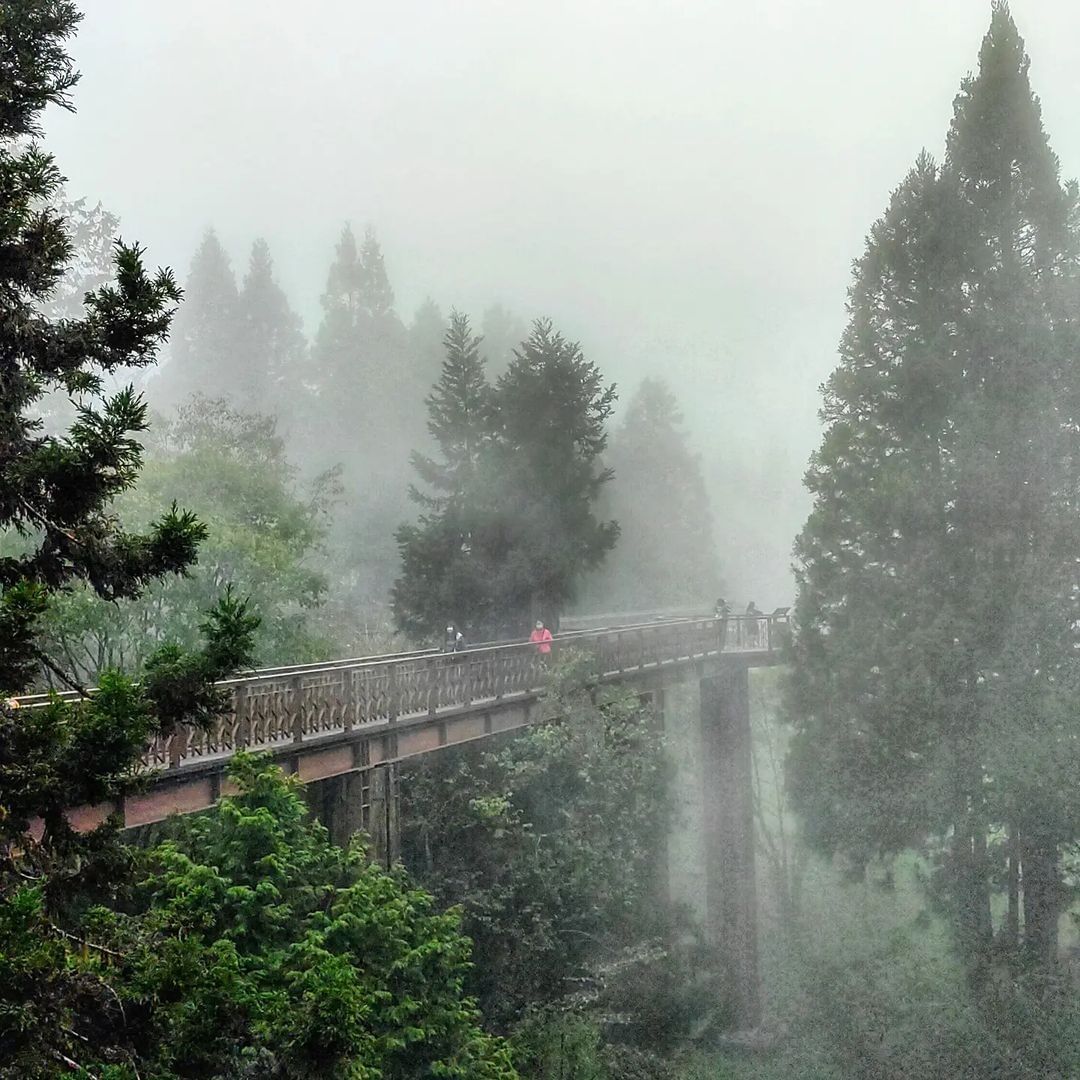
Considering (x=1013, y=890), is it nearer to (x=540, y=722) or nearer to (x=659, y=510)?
(x=540, y=722)

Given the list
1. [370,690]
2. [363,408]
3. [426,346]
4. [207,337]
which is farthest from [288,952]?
[207,337]

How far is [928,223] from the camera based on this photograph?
78.9 feet

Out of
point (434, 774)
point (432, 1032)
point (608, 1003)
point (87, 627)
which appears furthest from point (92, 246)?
point (432, 1032)

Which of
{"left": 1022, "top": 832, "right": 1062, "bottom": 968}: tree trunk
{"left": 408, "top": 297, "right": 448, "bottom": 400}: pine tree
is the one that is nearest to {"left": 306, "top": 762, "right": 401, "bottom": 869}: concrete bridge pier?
{"left": 1022, "top": 832, "right": 1062, "bottom": 968}: tree trunk

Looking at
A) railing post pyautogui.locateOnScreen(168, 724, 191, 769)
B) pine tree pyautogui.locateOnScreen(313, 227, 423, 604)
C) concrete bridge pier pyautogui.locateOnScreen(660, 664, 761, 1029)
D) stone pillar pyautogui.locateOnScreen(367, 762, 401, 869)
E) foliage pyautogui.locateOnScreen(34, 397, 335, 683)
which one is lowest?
concrete bridge pier pyautogui.locateOnScreen(660, 664, 761, 1029)


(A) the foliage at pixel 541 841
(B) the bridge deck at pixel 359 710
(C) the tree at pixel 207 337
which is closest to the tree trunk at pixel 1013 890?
(A) the foliage at pixel 541 841

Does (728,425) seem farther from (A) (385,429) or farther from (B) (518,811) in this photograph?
(B) (518,811)

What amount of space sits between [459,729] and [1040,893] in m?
12.3

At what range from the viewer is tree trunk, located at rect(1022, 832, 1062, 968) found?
21578mm

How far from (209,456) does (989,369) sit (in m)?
18.1

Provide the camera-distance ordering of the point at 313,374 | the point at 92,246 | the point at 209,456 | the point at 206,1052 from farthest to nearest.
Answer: the point at 313,374 < the point at 92,246 < the point at 209,456 < the point at 206,1052

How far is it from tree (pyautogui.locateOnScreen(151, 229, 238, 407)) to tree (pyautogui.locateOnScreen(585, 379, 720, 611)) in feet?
76.0

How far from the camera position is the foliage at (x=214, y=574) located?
22031mm

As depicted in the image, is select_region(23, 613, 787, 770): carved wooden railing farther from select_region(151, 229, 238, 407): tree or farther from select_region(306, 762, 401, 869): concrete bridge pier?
select_region(151, 229, 238, 407): tree
